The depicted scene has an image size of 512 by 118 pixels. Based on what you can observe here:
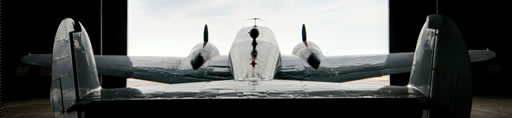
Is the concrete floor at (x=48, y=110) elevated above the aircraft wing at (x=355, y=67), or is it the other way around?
the aircraft wing at (x=355, y=67)

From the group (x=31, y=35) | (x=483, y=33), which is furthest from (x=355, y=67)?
(x=31, y=35)

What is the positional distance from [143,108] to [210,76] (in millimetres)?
5897

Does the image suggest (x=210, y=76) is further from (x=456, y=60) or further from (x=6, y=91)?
(x=6, y=91)

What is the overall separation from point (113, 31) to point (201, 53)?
254 inches

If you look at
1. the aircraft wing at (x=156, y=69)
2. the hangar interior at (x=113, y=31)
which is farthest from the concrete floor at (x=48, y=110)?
the hangar interior at (x=113, y=31)

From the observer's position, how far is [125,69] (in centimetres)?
952

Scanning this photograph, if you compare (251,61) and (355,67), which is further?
(355,67)

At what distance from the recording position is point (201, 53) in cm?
1098

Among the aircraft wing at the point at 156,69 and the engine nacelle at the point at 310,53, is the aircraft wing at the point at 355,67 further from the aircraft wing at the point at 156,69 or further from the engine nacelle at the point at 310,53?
the aircraft wing at the point at 156,69

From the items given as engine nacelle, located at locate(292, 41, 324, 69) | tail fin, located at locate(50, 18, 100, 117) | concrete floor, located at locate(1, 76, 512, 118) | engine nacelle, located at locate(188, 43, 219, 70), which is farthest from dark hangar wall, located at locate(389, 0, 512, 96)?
tail fin, located at locate(50, 18, 100, 117)

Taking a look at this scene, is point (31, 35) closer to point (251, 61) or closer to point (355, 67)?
point (251, 61)

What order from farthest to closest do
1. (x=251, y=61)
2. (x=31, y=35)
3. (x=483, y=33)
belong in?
(x=483, y=33)
(x=31, y=35)
(x=251, y=61)

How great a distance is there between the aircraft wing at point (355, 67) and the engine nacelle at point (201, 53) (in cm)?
253

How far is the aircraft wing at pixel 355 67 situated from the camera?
28.2 ft
